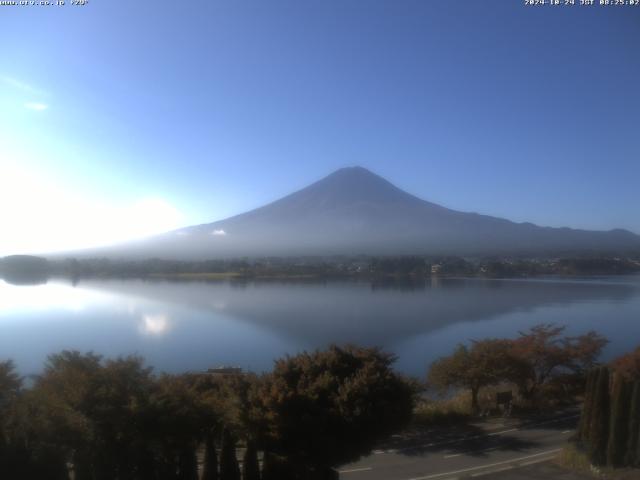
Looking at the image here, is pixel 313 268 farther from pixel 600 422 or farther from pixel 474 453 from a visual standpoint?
pixel 600 422

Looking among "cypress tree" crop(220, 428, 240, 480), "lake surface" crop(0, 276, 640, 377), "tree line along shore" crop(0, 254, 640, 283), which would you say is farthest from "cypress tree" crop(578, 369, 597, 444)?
"tree line along shore" crop(0, 254, 640, 283)

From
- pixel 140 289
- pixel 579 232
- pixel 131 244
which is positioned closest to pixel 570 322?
pixel 140 289

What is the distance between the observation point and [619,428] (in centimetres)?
627

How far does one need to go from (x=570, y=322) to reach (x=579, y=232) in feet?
223

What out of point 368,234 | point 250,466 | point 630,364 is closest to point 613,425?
point 250,466

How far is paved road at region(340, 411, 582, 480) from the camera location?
6465 mm

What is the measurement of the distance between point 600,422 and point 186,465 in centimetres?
483

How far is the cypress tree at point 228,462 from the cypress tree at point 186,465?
0.27 m

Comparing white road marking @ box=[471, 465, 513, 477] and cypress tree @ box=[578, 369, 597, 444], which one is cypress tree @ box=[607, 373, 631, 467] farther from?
white road marking @ box=[471, 465, 513, 477]

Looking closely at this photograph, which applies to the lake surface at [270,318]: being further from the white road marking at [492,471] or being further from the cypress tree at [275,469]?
the cypress tree at [275,469]

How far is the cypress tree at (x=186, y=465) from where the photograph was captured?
511cm

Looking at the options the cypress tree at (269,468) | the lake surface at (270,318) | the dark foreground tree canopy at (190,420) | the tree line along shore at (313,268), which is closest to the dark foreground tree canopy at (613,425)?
the dark foreground tree canopy at (190,420)

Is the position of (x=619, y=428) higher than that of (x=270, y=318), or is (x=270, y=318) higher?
(x=619, y=428)

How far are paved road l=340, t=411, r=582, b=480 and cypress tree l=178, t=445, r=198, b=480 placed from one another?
6.66 ft
